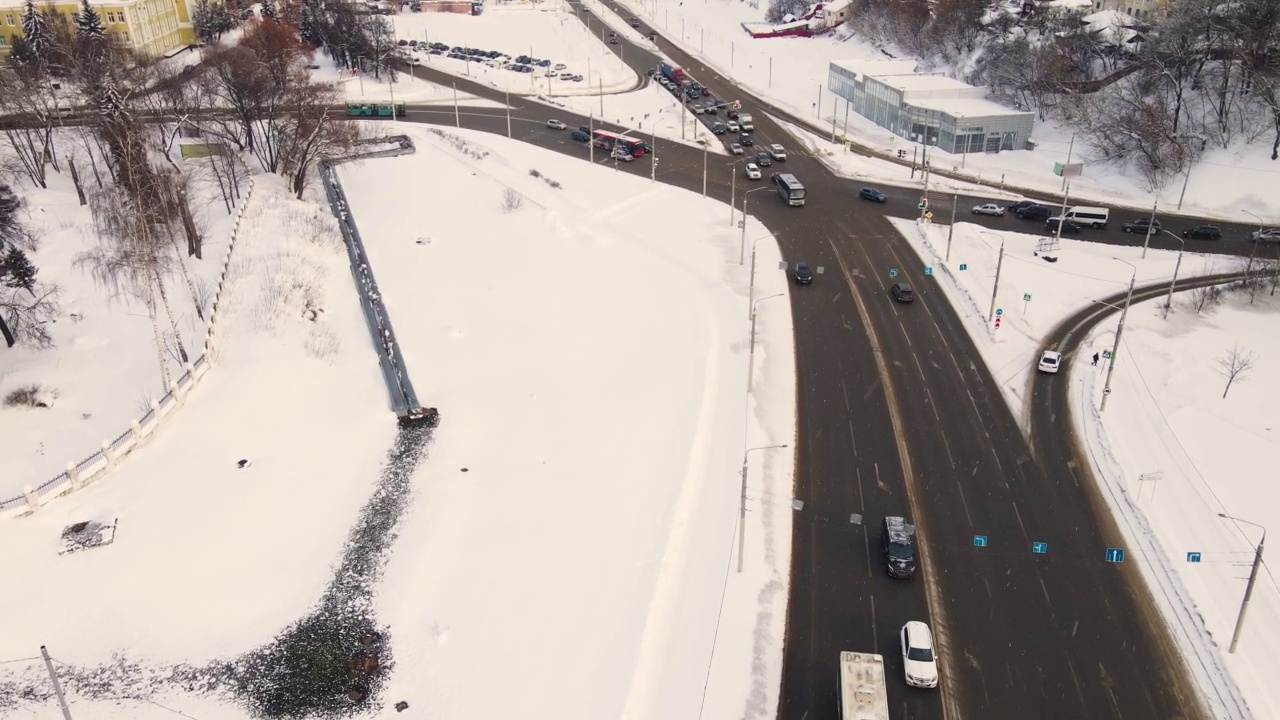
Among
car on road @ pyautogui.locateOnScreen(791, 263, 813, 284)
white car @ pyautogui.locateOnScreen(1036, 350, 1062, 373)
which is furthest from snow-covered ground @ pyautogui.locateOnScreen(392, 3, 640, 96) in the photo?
white car @ pyautogui.locateOnScreen(1036, 350, 1062, 373)

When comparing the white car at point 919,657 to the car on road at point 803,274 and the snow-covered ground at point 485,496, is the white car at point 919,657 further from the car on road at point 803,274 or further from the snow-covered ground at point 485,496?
the car on road at point 803,274

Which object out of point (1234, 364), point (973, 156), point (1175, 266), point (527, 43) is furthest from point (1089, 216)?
point (527, 43)

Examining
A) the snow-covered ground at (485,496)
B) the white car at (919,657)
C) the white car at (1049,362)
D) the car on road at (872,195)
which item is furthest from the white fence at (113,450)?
the car on road at (872,195)

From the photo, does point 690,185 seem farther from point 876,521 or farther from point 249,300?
point 876,521

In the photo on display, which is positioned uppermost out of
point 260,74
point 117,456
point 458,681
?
point 260,74

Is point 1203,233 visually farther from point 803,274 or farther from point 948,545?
point 948,545

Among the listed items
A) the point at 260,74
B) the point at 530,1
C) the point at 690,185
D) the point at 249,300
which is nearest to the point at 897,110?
the point at 690,185
